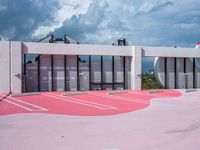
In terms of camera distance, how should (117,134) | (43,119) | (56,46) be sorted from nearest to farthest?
(117,134) < (43,119) < (56,46)

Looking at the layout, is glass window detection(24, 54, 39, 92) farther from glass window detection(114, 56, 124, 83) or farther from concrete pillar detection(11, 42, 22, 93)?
glass window detection(114, 56, 124, 83)

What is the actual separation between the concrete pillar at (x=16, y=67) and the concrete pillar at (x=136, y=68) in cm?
1089

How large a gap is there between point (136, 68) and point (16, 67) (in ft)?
37.6

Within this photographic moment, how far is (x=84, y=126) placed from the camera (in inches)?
288

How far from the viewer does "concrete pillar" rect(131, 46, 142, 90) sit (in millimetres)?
22750

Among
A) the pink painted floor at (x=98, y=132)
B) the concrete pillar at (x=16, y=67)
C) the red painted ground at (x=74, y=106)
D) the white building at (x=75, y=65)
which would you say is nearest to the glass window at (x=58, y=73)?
the white building at (x=75, y=65)

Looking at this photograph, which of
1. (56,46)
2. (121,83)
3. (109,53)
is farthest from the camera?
(121,83)

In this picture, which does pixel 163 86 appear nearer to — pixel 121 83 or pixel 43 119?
pixel 121 83

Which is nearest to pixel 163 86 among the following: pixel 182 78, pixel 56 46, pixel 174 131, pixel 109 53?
pixel 182 78

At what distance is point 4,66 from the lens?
63.1 ft

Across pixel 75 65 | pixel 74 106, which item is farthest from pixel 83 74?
pixel 74 106

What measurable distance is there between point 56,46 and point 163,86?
12.7 m

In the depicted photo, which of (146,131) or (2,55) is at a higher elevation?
(2,55)

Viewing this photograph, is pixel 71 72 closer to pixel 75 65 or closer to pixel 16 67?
pixel 75 65
